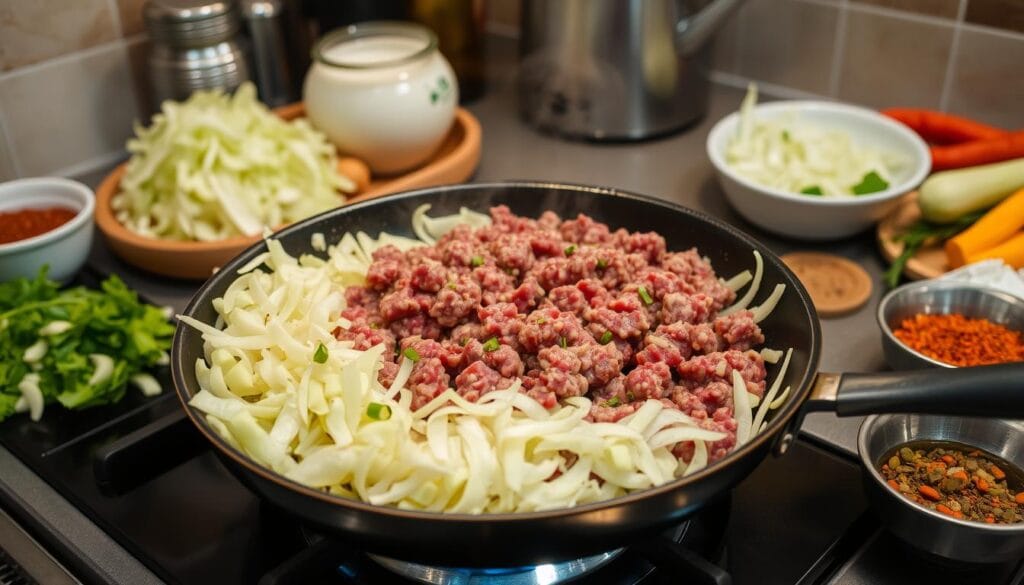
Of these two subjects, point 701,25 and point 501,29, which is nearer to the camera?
point 701,25

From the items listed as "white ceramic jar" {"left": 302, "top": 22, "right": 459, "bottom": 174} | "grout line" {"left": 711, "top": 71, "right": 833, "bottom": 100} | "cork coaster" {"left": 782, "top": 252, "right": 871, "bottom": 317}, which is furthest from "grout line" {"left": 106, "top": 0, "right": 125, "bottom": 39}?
Answer: "cork coaster" {"left": 782, "top": 252, "right": 871, "bottom": 317}

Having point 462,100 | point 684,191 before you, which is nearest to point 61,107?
point 462,100

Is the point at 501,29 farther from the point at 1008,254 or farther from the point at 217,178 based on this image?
the point at 1008,254

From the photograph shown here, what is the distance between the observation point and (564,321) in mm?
1009

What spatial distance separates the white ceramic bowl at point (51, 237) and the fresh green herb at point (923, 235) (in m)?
1.28

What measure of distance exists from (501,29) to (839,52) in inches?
35.4

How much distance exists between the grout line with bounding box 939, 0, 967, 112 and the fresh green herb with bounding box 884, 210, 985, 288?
0.41 m

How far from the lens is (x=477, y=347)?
0.99m

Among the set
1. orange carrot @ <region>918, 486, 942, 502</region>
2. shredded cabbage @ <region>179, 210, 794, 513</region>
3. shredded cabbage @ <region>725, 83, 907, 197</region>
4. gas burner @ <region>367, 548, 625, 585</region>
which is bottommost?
gas burner @ <region>367, 548, 625, 585</region>

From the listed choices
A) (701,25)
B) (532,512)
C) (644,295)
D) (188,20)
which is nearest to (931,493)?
(644,295)

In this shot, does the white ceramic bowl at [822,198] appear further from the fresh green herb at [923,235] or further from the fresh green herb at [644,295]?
the fresh green herb at [644,295]

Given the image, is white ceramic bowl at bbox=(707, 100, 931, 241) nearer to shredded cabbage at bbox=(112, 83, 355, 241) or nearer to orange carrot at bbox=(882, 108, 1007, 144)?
orange carrot at bbox=(882, 108, 1007, 144)

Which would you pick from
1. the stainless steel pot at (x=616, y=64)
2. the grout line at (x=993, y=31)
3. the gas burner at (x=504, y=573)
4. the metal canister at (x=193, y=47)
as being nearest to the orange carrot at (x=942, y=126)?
the grout line at (x=993, y=31)

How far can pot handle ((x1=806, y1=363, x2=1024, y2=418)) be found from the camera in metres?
0.84
